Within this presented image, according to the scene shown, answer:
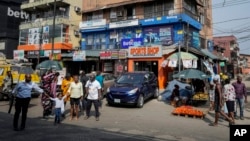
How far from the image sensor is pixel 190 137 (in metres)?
8.43

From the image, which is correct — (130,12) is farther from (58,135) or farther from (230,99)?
(58,135)

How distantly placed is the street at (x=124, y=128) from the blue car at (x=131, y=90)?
851mm

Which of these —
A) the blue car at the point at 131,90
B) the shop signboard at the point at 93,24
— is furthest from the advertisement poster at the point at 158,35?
the blue car at the point at 131,90

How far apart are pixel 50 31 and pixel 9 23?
1629 centimetres

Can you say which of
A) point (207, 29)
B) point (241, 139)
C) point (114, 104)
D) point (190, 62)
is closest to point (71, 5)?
point (207, 29)

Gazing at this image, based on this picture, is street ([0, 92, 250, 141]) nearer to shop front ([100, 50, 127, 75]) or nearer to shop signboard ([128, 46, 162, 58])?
shop signboard ([128, 46, 162, 58])

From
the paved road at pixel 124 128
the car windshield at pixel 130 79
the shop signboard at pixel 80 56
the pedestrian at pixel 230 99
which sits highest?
the shop signboard at pixel 80 56

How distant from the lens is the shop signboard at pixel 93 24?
33000 mm

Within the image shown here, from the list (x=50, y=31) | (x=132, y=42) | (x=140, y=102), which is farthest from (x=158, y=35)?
(x=50, y=31)

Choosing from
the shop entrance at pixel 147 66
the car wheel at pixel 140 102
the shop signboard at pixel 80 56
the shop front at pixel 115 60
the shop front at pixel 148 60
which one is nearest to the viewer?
the car wheel at pixel 140 102

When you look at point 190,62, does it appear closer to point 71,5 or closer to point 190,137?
point 190,137

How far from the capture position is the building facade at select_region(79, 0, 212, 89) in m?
26.4

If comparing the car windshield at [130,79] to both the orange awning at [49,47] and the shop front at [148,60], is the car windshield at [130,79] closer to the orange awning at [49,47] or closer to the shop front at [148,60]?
the shop front at [148,60]

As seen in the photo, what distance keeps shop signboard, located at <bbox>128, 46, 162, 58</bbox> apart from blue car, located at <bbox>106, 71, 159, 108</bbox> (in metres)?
8.31
